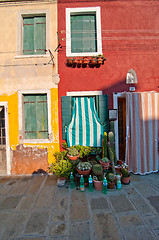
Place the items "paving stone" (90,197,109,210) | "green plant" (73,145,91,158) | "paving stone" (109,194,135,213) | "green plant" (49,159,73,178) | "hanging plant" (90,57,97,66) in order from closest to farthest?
"paving stone" (109,194,135,213)
"paving stone" (90,197,109,210)
"green plant" (49,159,73,178)
"green plant" (73,145,91,158)
"hanging plant" (90,57,97,66)

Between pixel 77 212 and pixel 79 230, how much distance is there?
479 mm

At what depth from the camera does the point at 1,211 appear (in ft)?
10.4

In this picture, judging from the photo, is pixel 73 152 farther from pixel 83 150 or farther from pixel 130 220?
pixel 130 220

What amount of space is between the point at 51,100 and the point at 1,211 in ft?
12.3

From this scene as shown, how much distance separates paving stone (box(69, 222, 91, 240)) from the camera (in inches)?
95.0

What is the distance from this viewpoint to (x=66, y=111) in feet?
16.7

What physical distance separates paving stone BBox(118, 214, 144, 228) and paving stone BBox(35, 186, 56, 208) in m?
1.75

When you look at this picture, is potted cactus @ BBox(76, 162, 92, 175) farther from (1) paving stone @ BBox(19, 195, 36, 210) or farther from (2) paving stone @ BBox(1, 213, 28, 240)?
(2) paving stone @ BBox(1, 213, 28, 240)

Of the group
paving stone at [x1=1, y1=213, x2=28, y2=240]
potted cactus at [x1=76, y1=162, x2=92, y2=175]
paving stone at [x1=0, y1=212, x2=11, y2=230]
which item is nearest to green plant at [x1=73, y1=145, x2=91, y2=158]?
potted cactus at [x1=76, y1=162, x2=92, y2=175]

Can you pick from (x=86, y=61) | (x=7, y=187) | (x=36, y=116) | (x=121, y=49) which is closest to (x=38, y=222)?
(x=7, y=187)

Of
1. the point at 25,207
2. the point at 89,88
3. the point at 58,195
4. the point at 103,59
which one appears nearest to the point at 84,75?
the point at 89,88

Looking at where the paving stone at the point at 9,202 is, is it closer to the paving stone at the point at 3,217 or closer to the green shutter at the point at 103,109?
the paving stone at the point at 3,217

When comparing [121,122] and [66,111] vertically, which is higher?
[66,111]

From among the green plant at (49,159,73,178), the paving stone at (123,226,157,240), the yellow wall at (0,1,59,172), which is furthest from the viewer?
the yellow wall at (0,1,59,172)
